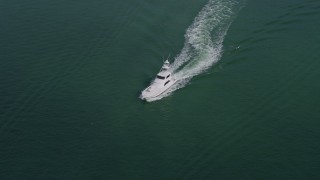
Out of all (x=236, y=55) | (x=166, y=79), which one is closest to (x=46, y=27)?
(x=166, y=79)

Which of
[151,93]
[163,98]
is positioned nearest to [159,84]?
[151,93]

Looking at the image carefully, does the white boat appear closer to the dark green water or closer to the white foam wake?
the white foam wake

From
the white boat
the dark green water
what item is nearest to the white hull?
the white boat

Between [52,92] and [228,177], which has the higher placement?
[52,92]

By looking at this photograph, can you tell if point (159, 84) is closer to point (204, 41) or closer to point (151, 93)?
point (151, 93)

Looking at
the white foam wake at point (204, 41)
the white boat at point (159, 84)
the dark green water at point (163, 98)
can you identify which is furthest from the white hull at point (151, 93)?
the dark green water at point (163, 98)

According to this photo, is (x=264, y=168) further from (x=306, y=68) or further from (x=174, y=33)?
(x=174, y=33)
